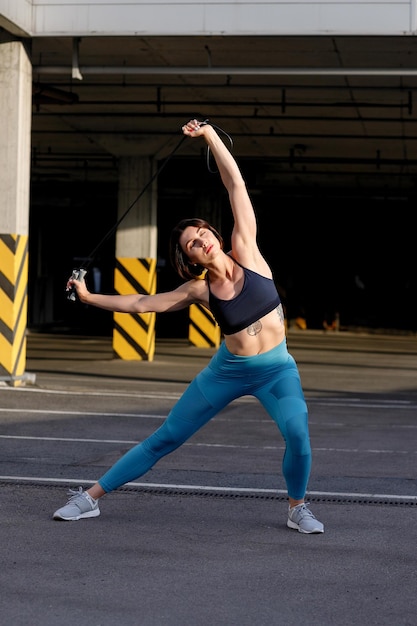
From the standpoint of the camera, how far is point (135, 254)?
25641 mm

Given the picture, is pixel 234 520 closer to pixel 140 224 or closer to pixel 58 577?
pixel 58 577

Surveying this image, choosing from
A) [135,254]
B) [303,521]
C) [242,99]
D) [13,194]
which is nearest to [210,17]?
[13,194]

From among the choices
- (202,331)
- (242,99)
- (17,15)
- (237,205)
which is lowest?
(202,331)

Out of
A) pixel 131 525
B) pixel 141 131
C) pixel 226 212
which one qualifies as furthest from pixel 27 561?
pixel 226 212

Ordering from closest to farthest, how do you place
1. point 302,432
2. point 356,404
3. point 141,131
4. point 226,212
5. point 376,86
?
1. point 302,432
2. point 356,404
3. point 376,86
4. point 141,131
5. point 226,212

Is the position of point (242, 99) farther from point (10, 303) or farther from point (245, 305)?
point (245, 305)

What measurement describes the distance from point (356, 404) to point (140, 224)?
10661 millimetres

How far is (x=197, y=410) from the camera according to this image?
654 centimetres

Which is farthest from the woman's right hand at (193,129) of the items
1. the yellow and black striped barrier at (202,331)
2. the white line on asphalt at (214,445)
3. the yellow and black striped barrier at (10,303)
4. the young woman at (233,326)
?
the yellow and black striped barrier at (202,331)

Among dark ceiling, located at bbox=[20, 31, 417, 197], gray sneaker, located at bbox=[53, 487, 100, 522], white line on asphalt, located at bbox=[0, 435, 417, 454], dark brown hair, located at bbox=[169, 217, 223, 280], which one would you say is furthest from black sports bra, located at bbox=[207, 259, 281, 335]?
dark ceiling, located at bbox=[20, 31, 417, 197]

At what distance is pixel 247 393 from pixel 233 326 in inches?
15.3

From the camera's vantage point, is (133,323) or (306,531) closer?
(306,531)

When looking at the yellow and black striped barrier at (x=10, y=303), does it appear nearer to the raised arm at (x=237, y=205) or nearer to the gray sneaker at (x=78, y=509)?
the gray sneaker at (x=78, y=509)

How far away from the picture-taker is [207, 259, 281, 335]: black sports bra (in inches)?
251
